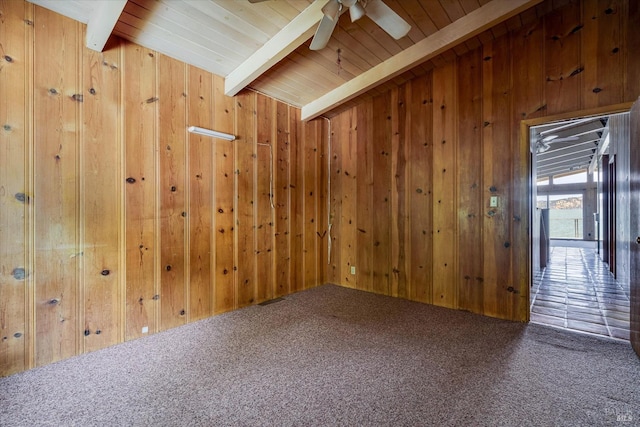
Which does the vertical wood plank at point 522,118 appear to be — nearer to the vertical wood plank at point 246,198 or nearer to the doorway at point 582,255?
the doorway at point 582,255

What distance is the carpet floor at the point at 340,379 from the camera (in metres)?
1.48

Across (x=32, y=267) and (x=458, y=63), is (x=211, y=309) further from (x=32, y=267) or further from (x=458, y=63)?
(x=458, y=63)

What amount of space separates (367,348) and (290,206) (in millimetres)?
2034

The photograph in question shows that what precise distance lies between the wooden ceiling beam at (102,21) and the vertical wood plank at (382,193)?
277 cm

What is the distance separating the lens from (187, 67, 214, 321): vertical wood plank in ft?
9.00

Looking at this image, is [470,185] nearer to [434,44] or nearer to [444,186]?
[444,186]

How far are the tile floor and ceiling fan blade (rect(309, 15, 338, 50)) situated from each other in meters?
3.13

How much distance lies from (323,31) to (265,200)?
76.4 inches

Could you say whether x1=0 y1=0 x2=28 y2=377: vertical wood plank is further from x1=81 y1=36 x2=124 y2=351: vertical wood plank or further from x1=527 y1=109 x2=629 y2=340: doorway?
x1=527 y1=109 x2=629 y2=340: doorway

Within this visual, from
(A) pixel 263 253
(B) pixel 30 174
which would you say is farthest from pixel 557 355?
(B) pixel 30 174

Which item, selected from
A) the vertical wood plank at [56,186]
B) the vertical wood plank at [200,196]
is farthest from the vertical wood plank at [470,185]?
the vertical wood plank at [56,186]

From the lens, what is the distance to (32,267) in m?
1.94

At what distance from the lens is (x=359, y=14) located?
73.4 inches

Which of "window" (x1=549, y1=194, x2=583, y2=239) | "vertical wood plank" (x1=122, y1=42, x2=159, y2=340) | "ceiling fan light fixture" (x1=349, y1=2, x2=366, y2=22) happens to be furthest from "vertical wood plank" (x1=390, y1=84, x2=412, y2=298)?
"window" (x1=549, y1=194, x2=583, y2=239)
